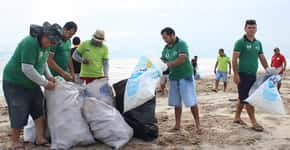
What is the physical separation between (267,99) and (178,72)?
1194 millimetres

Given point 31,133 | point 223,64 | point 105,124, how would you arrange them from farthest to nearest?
point 223,64
point 31,133
point 105,124

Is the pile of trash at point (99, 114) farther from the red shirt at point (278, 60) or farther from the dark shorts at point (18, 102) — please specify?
the red shirt at point (278, 60)

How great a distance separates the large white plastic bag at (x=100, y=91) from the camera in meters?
4.64

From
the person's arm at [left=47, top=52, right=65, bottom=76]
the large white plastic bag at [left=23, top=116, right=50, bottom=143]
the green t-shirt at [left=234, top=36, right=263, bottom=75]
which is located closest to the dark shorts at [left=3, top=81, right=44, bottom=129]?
the large white plastic bag at [left=23, top=116, right=50, bottom=143]

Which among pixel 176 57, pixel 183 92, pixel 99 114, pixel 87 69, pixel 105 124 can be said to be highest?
pixel 176 57

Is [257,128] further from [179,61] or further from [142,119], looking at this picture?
[142,119]

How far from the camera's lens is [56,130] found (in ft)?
13.8

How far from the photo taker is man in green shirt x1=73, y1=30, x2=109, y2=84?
16.6ft

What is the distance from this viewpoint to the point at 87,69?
5133 millimetres

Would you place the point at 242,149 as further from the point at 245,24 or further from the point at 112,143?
the point at 245,24

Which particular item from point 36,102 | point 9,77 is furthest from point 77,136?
point 9,77

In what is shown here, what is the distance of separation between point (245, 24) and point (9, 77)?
315cm

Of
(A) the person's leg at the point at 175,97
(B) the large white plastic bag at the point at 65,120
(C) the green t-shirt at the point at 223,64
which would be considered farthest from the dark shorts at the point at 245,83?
(C) the green t-shirt at the point at 223,64

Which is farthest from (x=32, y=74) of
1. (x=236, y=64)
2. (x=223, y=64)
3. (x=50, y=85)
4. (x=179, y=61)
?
(x=223, y=64)
